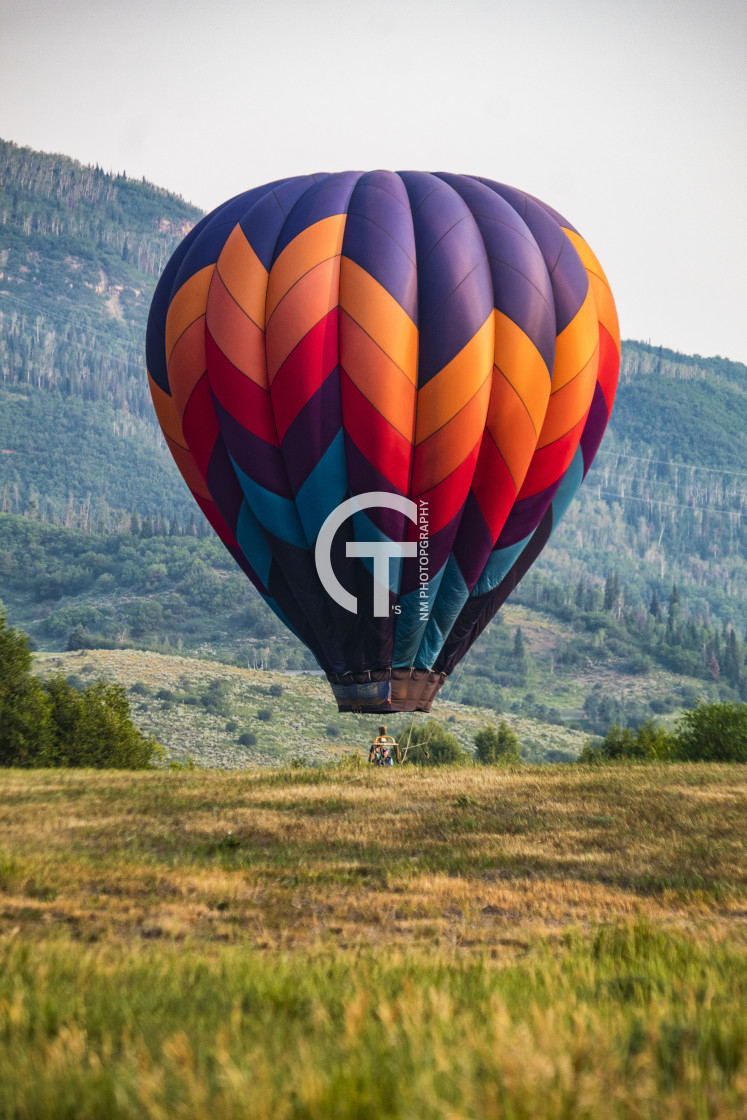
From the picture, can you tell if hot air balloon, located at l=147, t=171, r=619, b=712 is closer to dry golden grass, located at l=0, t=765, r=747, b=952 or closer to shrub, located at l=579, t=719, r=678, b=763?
dry golden grass, located at l=0, t=765, r=747, b=952

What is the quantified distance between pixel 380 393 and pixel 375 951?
11086mm

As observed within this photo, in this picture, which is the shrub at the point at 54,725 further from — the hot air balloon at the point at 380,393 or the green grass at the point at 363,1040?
the green grass at the point at 363,1040

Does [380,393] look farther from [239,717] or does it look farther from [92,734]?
[239,717]

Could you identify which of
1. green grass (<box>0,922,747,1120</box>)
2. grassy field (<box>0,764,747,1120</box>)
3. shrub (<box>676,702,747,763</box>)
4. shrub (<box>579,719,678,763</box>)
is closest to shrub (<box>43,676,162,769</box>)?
shrub (<box>579,719,678,763</box>)

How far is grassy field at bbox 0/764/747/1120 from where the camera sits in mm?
2770

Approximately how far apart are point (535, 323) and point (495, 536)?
3855 mm

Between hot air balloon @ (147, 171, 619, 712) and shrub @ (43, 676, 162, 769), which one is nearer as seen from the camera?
hot air balloon @ (147, 171, 619, 712)

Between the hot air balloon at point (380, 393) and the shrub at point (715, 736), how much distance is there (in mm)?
10465

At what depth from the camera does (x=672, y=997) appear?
13.8 ft

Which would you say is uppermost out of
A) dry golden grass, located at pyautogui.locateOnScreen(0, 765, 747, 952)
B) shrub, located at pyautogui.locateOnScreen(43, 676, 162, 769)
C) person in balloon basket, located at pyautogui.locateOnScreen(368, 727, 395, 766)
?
dry golden grass, located at pyautogui.locateOnScreen(0, 765, 747, 952)

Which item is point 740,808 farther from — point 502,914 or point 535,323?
point 535,323

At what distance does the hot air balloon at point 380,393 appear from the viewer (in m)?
16.1

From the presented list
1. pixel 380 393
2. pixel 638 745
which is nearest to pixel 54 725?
pixel 638 745

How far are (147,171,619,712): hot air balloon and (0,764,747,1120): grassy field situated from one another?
4.07 metres
